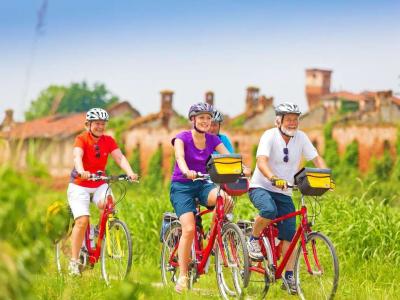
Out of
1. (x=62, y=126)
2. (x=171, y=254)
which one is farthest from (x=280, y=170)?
(x=62, y=126)

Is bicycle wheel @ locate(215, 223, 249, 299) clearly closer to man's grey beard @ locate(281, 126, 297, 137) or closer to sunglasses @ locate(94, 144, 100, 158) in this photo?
man's grey beard @ locate(281, 126, 297, 137)

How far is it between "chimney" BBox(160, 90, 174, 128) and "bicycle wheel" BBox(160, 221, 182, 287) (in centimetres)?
5247

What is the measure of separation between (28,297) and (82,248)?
5.59m

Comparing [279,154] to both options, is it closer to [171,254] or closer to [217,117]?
[217,117]

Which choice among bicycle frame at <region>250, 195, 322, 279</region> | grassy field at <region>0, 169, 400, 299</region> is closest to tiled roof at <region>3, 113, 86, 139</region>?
grassy field at <region>0, 169, 400, 299</region>

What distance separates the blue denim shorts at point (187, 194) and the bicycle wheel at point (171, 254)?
49 cm

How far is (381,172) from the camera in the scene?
150ft

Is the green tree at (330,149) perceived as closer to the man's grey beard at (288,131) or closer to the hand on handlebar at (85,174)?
the hand on handlebar at (85,174)

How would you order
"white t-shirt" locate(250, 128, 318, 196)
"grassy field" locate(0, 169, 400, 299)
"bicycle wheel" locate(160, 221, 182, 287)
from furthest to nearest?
1. "bicycle wheel" locate(160, 221, 182, 287)
2. "white t-shirt" locate(250, 128, 318, 196)
3. "grassy field" locate(0, 169, 400, 299)

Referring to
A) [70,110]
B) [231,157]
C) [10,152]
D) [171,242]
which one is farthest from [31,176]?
[70,110]

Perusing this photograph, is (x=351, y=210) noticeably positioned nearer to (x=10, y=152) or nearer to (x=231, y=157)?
(x=231, y=157)

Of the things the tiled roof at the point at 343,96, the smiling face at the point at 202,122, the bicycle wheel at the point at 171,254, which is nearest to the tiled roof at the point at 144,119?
the tiled roof at the point at 343,96

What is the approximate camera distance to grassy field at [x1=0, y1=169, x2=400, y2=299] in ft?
13.9

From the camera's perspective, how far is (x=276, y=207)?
27.1 ft
